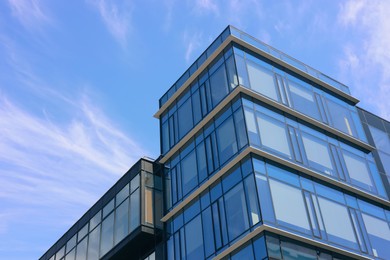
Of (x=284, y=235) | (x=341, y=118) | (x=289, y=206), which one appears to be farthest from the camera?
(x=341, y=118)

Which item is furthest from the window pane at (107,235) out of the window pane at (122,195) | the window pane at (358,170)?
the window pane at (358,170)

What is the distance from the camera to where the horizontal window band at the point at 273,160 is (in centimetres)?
2939

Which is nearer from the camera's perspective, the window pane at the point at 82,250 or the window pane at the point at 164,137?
the window pane at the point at 164,137

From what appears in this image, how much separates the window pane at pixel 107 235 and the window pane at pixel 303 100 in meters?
13.9

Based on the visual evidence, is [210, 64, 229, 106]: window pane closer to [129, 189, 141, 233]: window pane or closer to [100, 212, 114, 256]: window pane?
[129, 189, 141, 233]: window pane

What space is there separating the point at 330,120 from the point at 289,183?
25.1ft

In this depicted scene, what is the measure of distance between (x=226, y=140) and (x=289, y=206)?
17.1 feet

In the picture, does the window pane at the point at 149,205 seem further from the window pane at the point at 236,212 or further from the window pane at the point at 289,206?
the window pane at the point at 289,206

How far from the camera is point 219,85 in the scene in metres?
33.4

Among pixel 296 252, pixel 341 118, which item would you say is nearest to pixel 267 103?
pixel 341 118

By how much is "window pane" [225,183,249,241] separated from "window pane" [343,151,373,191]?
27.5ft

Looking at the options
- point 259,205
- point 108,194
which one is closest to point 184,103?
point 108,194

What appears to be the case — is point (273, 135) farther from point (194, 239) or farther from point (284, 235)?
point (194, 239)

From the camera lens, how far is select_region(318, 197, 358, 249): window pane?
29.5 meters
